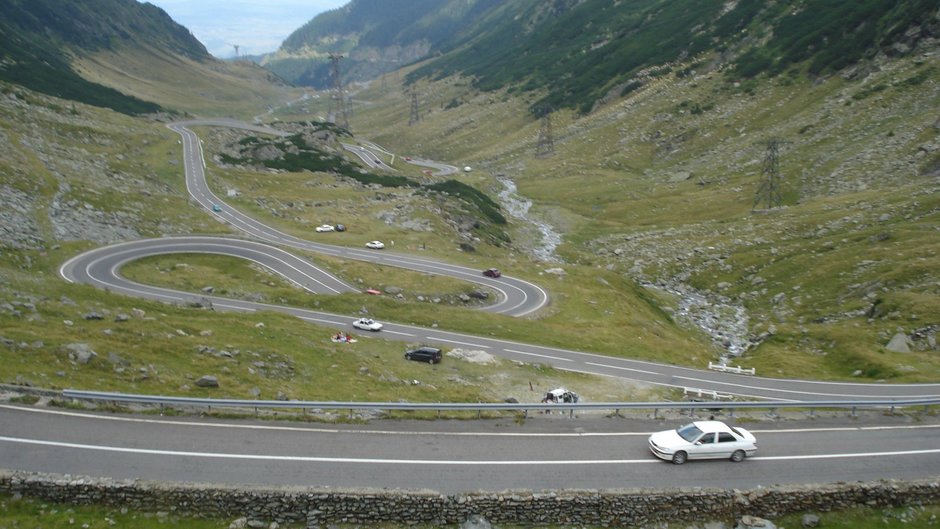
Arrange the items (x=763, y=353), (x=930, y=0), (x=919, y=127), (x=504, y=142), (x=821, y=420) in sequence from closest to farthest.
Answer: (x=821, y=420) < (x=763, y=353) < (x=919, y=127) < (x=930, y=0) < (x=504, y=142)

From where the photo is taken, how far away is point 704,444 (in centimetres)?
2462

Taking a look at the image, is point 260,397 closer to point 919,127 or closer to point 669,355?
point 669,355

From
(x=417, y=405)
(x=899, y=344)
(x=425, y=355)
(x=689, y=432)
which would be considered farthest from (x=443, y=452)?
(x=899, y=344)

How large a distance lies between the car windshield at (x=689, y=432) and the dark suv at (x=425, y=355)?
20.6m

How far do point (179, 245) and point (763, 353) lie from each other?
60824 millimetres

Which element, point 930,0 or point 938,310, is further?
point 930,0

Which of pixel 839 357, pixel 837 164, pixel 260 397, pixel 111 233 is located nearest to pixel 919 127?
pixel 837 164

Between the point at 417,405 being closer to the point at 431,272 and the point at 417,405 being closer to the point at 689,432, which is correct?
the point at 689,432

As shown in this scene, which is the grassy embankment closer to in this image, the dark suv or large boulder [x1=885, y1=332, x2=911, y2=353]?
the dark suv

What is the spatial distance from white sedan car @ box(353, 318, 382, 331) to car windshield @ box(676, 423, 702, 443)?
29239 mm

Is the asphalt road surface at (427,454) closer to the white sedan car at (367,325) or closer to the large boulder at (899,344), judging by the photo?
the large boulder at (899,344)

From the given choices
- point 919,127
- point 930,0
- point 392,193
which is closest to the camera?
point 919,127

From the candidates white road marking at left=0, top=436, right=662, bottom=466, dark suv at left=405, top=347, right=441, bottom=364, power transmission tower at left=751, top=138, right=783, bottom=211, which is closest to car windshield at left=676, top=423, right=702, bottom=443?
white road marking at left=0, top=436, right=662, bottom=466

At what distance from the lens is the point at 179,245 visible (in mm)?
65438
